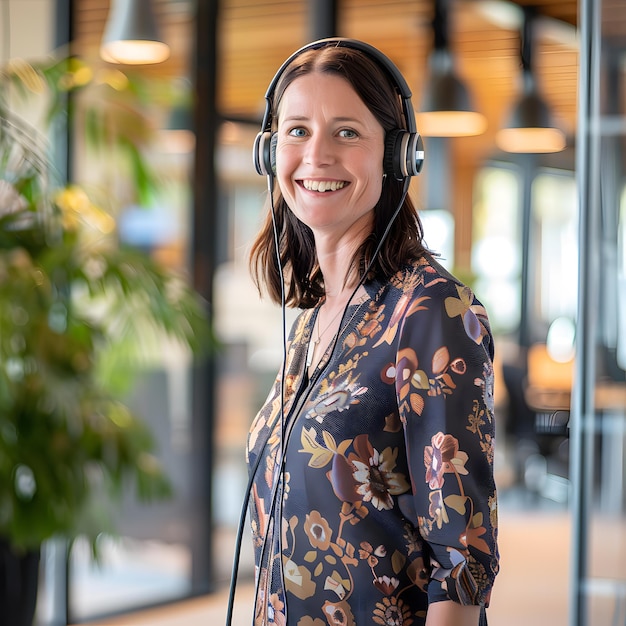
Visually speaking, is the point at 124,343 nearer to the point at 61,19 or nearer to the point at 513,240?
the point at 61,19

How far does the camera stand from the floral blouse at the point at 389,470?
1.09 meters

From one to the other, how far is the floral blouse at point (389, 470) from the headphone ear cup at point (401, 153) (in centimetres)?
12

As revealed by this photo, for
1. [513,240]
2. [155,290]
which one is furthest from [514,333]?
[155,290]

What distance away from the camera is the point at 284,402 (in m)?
1.28

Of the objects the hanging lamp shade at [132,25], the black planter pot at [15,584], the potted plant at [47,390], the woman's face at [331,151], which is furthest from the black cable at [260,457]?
the hanging lamp shade at [132,25]

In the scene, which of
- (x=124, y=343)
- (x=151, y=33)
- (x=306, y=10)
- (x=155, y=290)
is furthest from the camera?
(x=306, y=10)

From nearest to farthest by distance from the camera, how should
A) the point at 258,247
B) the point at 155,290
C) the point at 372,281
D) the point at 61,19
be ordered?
the point at 372,281 → the point at 258,247 → the point at 155,290 → the point at 61,19

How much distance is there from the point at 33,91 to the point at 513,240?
667 cm

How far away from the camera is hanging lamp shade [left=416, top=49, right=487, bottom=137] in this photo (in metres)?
5.10

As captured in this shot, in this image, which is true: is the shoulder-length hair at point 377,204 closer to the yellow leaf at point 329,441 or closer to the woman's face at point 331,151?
the woman's face at point 331,151

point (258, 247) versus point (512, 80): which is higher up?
point (512, 80)

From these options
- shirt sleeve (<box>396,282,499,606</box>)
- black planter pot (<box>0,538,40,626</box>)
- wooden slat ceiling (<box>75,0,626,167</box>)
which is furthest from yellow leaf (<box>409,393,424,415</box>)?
wooden slat ceiling (<box>75,0,626,167</box>)

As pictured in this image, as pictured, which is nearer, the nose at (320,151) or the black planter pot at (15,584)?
the nose at (320,151)

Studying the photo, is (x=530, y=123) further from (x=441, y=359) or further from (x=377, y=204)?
(x=441, y=359)
